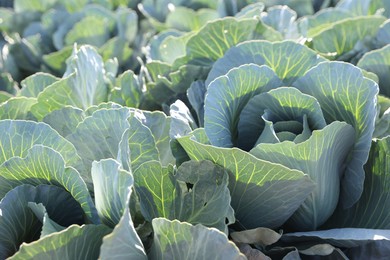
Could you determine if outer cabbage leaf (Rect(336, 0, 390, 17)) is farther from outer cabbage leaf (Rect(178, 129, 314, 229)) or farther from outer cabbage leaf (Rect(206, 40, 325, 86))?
outer cabbage leaf (Rect(178, 129, 314, 229))

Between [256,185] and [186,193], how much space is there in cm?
16

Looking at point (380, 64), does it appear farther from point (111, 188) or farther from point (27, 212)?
point (27, 212)

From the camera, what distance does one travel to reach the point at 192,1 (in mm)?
3098

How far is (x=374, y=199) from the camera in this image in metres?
1.59

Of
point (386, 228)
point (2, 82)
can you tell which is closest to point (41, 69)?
point (2, 82)

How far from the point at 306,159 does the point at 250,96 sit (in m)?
0.26

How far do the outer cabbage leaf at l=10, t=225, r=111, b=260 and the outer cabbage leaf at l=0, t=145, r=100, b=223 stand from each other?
0.09m

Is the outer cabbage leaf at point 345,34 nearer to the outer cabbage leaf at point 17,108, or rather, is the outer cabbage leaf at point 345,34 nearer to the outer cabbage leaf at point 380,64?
the outer cabbage leaf at point 380,64

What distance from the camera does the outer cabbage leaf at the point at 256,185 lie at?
1.36 m

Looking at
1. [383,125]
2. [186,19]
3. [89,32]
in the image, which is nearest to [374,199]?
[383,125]

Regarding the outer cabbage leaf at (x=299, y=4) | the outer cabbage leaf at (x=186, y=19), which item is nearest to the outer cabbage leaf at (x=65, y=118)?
the outer cabbage leaf at (x=186, y=19)

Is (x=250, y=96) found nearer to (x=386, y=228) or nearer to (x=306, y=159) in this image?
(x=306, y=159)

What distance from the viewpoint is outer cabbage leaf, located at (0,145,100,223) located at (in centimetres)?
136

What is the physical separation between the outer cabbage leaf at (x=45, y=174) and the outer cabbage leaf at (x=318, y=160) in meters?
0.40
